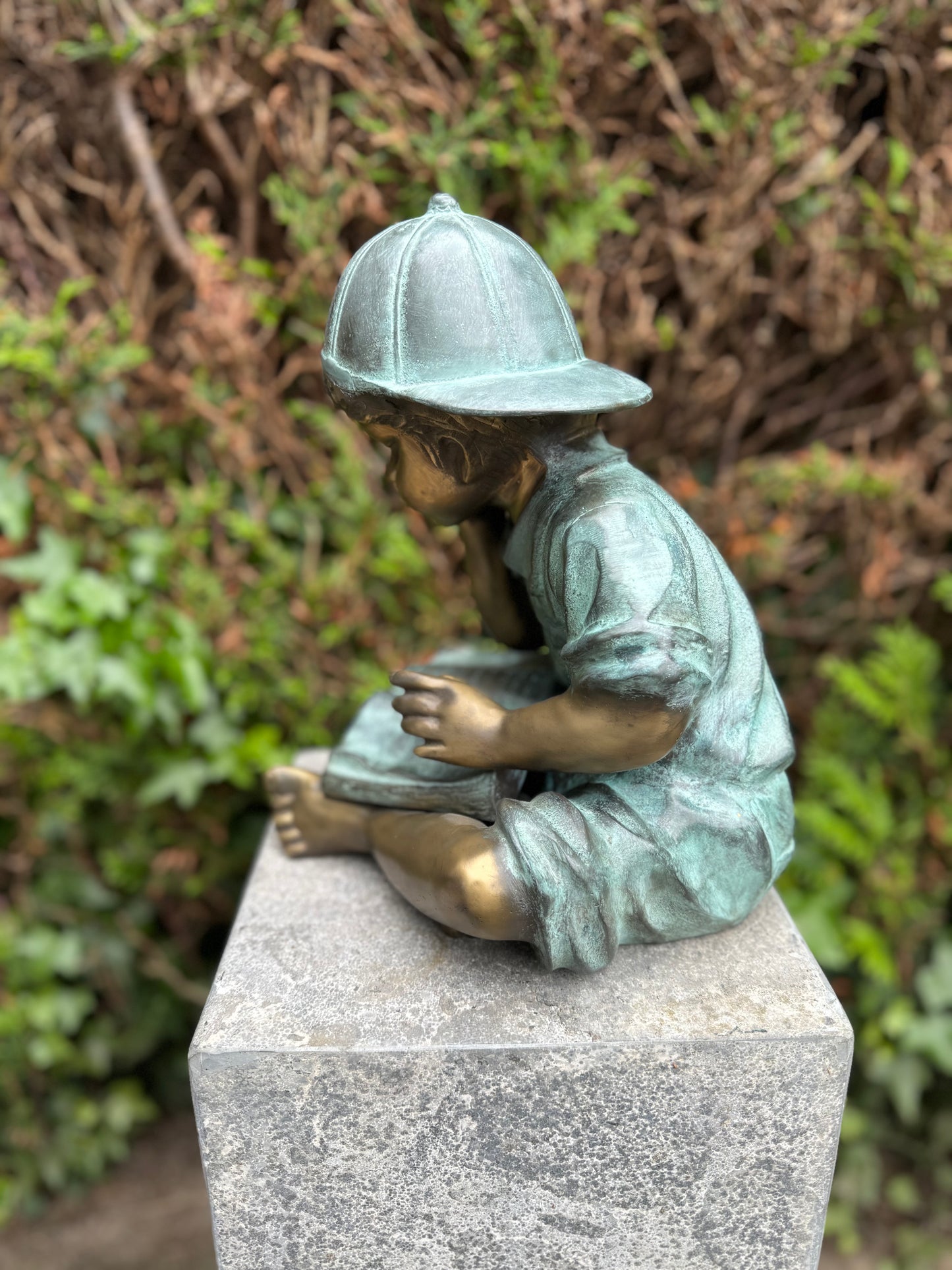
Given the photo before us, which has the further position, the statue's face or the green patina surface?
the statue's face

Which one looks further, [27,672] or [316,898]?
[27,672]

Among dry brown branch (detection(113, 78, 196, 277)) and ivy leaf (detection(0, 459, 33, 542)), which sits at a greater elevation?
dry brown branch (detection(113, 78, 196, 277))

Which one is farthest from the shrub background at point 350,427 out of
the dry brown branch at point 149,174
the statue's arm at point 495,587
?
the statue's arm at point 495,587

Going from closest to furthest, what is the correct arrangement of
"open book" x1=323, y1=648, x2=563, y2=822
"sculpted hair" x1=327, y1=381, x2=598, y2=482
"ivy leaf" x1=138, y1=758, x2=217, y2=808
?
1. "sculpted hair" x1=327, y1=381, x2=598, y2=482
2. "open book" x1=323, y1=648, x2=563, y2=822
3. "ivy leaf" x1=138, y1=758, x2=217, y2=808

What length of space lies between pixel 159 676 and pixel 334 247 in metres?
1.05

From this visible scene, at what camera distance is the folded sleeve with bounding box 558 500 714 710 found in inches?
49.2

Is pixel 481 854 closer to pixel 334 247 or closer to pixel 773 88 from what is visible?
pixel 334 247

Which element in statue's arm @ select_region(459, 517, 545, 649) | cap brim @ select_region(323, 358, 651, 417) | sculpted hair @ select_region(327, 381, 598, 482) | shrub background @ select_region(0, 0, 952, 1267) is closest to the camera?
cap brim @ select_region(323, 358, 651, 417)

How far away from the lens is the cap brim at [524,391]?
4.06 ft

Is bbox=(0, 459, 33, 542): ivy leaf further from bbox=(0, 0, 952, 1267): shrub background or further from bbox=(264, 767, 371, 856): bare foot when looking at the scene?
bbox=(264, 767, 371, 856): bare foot

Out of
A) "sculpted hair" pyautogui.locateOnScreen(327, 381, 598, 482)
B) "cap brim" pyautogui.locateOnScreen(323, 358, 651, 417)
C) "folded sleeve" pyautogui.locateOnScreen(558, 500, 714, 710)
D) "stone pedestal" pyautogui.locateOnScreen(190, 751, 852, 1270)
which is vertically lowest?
"stone pedestal" pyautogui.locateOnScreen(190, 751, 852, 1270)

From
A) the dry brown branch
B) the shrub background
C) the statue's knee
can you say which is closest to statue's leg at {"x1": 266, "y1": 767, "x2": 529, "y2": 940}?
the statue's knee

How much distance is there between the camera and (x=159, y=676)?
7.90ft

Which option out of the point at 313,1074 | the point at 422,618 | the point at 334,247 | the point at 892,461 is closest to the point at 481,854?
the point at 313,1074
